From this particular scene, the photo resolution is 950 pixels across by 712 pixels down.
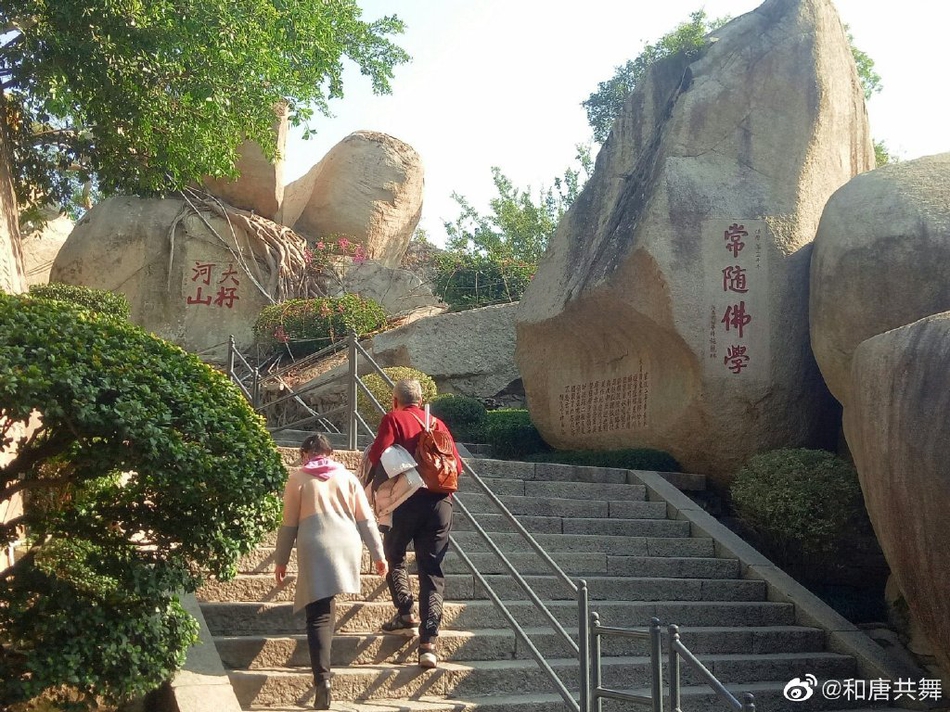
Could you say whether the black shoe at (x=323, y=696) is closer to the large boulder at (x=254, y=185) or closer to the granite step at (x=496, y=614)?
the granite step at (x=496, y=614)

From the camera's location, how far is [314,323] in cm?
1570

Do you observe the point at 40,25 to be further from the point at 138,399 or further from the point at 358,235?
the point at 358,235

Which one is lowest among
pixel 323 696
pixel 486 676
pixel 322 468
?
pixel 486 676

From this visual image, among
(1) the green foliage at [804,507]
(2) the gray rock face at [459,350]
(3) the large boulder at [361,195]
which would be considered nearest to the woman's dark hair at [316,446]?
(1) the green foliage at [804,507]

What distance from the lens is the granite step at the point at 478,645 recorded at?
5.64 m

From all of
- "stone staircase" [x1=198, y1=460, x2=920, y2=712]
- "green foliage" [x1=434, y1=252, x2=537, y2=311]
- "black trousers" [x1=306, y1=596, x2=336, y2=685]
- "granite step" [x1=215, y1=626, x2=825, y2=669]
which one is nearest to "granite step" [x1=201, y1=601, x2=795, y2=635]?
"stone staircase" [x1=198, y1=460, x2=920, y2=712]

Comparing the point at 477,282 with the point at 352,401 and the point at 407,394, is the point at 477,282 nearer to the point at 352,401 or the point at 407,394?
the point at 352,401

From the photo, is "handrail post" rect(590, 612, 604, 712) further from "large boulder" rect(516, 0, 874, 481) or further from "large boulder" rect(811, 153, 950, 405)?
"large boulder" rect(516, 0, 874, 481)

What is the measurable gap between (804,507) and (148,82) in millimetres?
7481

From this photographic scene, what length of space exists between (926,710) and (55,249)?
2070 centimetres

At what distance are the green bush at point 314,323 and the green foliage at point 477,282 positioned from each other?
1.61m

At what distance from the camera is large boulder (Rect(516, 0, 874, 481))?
987 cm

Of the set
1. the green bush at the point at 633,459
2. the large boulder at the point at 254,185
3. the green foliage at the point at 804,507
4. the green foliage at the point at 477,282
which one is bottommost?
the green foliage at the point at 804,507

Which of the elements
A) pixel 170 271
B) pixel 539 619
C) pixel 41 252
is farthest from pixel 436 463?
pixel 41 252
